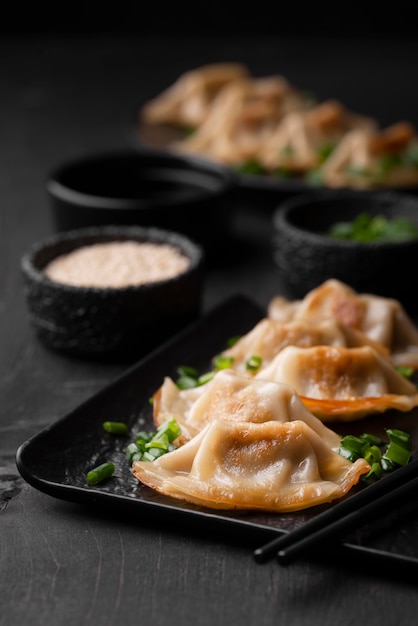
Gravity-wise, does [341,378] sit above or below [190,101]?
above

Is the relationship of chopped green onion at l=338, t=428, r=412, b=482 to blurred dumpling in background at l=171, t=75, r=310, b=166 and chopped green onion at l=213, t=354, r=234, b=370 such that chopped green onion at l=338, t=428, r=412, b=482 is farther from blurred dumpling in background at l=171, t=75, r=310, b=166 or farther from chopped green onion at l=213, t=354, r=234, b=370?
blurred dumpling in background at l=171, t=75, r=310, b=166

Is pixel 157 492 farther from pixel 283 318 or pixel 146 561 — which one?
pixel 283 318

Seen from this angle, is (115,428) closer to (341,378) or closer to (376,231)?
(341,378)

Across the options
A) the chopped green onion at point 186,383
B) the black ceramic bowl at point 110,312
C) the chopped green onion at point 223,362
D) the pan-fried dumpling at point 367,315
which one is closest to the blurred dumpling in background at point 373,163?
the black ceramic bowl at point 110,312

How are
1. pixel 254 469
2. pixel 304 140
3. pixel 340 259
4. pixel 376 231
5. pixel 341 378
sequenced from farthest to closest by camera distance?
pixel 304 140, pixel 376 231, pixel 340 259, pixel 341 378, pixel 254 469

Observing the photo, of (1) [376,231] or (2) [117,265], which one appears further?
(1) [376,231]

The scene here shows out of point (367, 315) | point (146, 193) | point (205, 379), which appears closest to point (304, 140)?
point (146, 193)

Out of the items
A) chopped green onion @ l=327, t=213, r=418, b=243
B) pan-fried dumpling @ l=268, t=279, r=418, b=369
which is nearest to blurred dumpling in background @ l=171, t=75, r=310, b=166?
chopped green onion @ l=327, t=213, r=418, b=243
